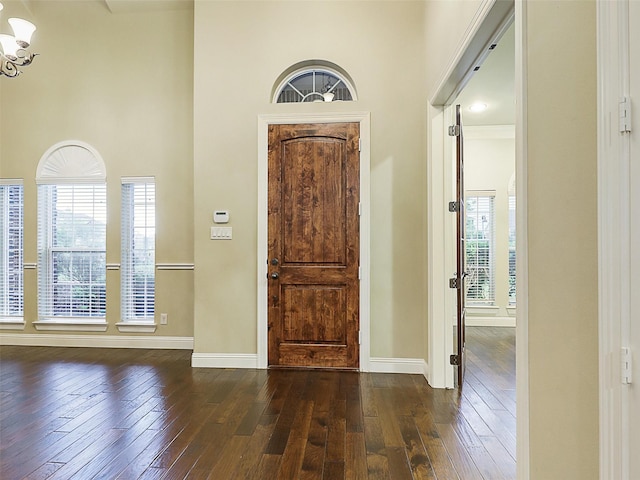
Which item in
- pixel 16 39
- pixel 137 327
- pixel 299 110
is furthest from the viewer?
pixel 137 327

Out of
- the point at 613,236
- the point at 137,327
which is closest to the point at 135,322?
the point at 137,327

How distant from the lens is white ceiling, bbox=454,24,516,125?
147 inches

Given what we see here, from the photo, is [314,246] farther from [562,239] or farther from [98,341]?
[98,341]

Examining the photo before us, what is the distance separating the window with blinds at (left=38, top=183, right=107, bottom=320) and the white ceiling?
4.41 metres

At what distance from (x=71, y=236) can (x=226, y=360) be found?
2560mm

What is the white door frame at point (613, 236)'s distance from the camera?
1.00 m

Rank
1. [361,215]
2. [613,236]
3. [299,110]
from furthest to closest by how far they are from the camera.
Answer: [299,110] < [361,215] < [613,236]

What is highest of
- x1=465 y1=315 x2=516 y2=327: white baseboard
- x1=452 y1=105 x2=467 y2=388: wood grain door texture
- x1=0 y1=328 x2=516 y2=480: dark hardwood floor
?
x1=452 y1=105 x2=467 y2=388: wood grain door texture

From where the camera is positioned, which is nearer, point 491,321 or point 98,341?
point 98,341

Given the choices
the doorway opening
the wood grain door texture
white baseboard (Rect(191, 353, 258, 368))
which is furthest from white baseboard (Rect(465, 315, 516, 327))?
white baseboard (Rect(191, 353, 258, 368))

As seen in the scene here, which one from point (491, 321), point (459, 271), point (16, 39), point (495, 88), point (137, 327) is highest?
point (495, 88)

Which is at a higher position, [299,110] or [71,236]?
[299,110]

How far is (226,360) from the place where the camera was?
3.75m

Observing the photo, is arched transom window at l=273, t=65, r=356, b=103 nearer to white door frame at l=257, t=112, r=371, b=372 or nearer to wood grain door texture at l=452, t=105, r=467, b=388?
white door frame at l=257, t=112, r=371, b=372
